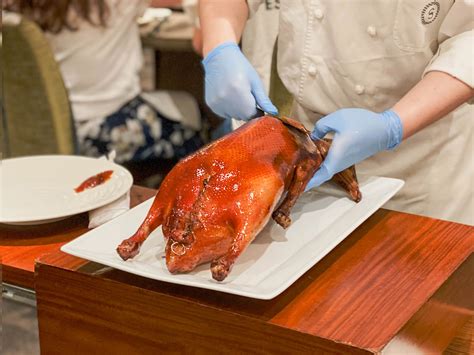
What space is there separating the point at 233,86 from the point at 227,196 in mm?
452

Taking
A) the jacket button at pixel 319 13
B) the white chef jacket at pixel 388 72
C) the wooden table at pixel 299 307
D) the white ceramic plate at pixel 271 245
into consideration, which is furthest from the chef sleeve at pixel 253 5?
the wooden table at pixel 299 307

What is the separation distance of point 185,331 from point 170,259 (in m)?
0.10

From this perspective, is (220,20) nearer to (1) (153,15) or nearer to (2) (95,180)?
(2) (95,180)

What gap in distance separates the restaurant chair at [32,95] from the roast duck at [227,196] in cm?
168

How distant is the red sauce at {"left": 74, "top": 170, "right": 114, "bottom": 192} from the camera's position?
4.92ft

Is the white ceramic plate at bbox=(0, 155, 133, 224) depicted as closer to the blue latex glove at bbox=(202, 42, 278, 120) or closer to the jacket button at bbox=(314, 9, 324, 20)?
the blue latex glove at bbox=(202, 42, 278, 120)

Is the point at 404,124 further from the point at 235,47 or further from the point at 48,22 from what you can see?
the point at 48,22

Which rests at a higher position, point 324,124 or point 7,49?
point 324,124

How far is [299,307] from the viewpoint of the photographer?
41.3 inches

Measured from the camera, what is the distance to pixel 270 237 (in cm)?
121

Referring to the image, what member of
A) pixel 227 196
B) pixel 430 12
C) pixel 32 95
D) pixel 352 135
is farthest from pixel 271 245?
pixel 32 95

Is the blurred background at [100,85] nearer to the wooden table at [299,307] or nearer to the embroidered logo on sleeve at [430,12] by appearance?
the embroidered logo on sleeve at [430,12]

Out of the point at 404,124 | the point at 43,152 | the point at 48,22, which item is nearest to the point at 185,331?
the point at 404,124

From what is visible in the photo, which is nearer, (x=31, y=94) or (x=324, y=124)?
(x=324, y=124)
